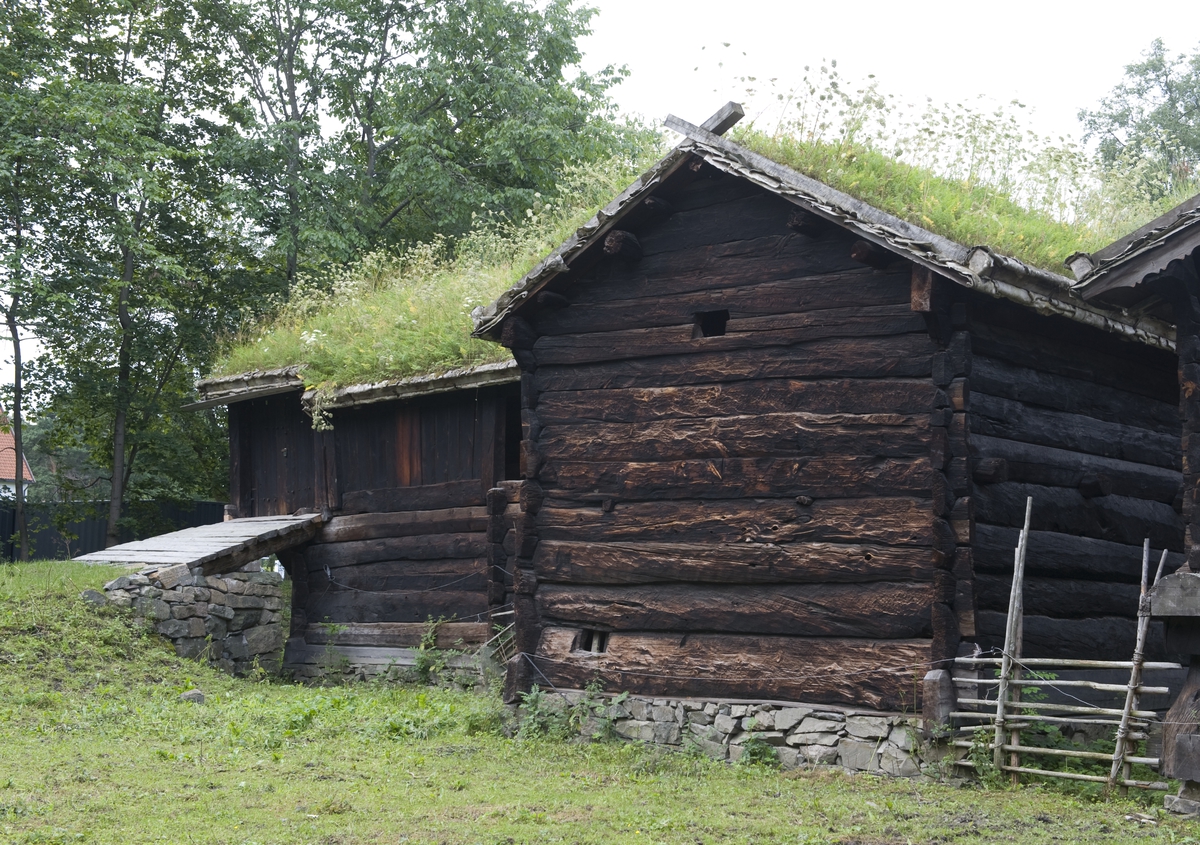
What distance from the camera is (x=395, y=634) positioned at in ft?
48.9

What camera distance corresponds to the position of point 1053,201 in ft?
38.5

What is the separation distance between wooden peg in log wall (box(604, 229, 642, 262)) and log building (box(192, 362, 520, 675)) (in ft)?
9.43

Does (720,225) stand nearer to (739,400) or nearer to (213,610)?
(739,400)

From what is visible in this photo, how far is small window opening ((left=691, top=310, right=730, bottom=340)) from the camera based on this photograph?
10.3 meters

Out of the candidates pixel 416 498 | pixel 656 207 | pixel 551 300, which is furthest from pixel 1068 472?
pixel 416 498

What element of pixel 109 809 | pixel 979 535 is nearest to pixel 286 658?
pixel 109 809

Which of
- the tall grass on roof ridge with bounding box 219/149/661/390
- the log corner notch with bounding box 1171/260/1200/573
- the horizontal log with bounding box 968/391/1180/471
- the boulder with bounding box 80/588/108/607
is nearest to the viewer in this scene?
the log corner notch with bounding box 1171/260/1200/573

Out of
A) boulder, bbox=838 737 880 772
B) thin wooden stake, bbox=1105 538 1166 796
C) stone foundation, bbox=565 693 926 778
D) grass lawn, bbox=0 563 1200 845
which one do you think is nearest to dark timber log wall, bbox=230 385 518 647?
grass lawn, bbox=0 563 1200 845

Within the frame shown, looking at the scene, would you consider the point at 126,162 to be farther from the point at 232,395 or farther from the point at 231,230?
the point at 232,395

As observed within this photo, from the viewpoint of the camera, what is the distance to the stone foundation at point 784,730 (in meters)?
8.62

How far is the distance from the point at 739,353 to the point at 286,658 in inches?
348

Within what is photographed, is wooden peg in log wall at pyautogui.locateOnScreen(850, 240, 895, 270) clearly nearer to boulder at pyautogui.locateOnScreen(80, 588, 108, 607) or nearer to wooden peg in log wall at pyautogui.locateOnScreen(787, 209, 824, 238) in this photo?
wooden peg in log wall at pyautogui.locateOnScreen(787, 209, 824, 238)

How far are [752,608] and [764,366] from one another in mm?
1987

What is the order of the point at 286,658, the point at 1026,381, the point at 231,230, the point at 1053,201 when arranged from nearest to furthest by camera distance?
1. the point at 1026,381
2. the point at 1053,201
3. the point at 286,658
4. the point at 231,230
